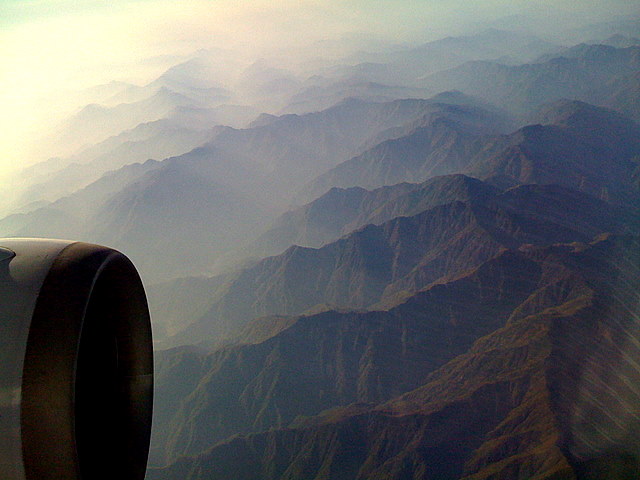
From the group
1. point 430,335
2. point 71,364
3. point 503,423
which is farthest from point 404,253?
point 71,364

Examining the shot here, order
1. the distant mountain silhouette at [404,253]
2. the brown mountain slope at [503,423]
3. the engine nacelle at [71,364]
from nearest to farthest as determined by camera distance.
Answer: the engine nacelle at [71,364]
the brown mountain slope at [503,423]
the distant mountain silhouette at [404,253]

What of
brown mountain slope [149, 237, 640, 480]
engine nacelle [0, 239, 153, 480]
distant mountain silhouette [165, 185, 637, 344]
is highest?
engine nacelle [0, 239, 153, 480]

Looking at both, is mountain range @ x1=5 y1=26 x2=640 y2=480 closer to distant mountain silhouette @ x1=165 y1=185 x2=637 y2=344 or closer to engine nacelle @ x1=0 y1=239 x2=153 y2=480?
distant mountain silhouette @ x1=165 y1=185 x2=637 y2=344

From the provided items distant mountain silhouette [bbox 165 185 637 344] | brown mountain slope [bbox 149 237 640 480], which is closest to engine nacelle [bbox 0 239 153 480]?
brown mountain slope [bbox 149 237 640 480]

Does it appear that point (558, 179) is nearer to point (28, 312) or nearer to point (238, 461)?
point (238, 461)

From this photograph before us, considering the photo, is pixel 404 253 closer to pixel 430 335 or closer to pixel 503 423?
pixel 430 335

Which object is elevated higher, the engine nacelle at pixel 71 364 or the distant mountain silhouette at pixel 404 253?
the engine nacelle at pixel 71 364

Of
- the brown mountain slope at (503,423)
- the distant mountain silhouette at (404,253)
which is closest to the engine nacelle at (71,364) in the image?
the brown mountain slope at (503,423)

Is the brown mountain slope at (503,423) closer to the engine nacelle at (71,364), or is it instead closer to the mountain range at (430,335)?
the mountain range at (430,335)
